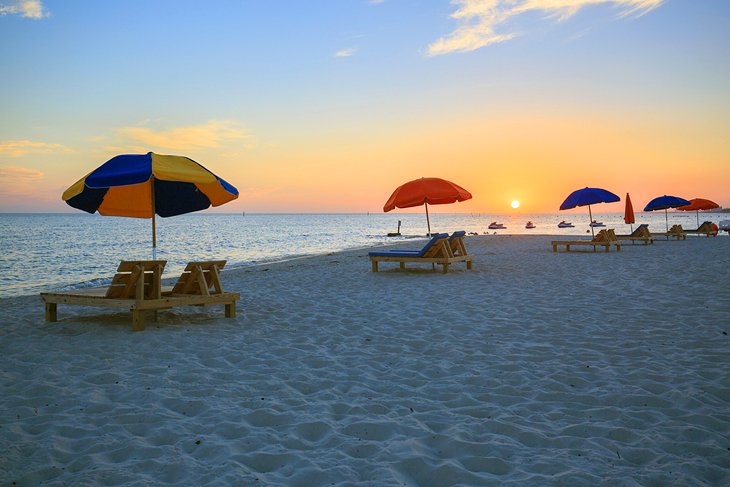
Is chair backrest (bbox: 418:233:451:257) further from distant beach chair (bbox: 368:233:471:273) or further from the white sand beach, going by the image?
the white sand beach

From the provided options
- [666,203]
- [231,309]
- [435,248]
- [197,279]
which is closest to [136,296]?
[197,279]

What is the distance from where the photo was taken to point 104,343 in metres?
5.79

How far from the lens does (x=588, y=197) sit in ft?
57.9

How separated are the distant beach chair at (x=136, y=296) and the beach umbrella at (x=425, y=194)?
6701 mm

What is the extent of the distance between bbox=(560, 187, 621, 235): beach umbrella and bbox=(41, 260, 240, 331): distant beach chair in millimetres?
14536

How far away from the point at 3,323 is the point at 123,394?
4459 millimetres

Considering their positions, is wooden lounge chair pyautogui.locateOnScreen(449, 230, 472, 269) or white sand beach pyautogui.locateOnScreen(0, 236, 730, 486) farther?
wooden lounge chair pyautogui.locateOnScreen(449, 230, 472, 269)

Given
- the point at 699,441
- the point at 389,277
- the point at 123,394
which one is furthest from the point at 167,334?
the point at 389,277

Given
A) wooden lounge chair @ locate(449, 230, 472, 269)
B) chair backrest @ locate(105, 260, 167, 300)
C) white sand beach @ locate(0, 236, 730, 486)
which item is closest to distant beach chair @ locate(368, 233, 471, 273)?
wooden lounge chair @ locate(449, 230, 472, 269)

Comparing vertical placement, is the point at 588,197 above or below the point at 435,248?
above

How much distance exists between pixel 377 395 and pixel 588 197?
15994 mm

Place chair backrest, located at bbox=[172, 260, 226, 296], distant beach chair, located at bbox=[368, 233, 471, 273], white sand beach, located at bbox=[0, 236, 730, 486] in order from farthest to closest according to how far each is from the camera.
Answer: distant beach chair, located at bbox=[368, 233, 471, 273] < chair backrest, located at bbox=[172, 260, 226, 296] < white sand beach, located at bbox=[0, 236, 730, 486]

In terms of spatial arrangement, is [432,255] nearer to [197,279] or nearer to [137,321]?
[197,279]

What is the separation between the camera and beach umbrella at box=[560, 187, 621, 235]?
57.2 feet
